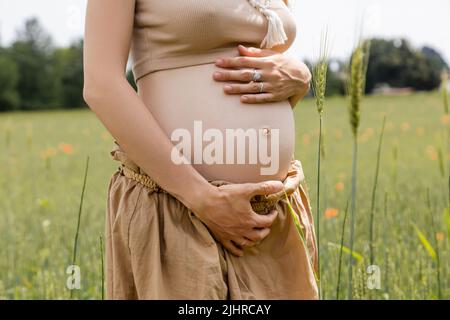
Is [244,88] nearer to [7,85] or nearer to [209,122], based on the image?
[209,122]

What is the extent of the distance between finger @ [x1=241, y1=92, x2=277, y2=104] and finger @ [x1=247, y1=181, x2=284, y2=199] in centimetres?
20

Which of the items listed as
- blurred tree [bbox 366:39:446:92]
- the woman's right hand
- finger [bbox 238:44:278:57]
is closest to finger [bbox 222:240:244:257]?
the woman's right hand

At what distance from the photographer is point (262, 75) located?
1505 mm

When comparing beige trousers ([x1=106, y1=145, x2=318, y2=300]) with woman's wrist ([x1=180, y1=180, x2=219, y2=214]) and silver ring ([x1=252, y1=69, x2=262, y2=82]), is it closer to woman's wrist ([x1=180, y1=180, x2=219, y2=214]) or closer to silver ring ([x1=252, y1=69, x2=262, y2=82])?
woman's wrist ([x1=180, y1=180, x2=219, y2=214])

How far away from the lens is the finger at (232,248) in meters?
1.48

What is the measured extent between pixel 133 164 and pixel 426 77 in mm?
50258

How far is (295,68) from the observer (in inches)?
62.6

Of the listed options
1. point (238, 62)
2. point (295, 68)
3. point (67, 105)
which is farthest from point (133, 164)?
point (67, 105)

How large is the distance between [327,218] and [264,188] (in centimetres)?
236

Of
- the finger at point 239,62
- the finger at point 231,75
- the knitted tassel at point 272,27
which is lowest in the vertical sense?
the finger at point 231,75

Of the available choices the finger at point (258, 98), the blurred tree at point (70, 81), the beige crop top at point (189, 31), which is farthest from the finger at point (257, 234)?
the blurred tree at point (70, 81)

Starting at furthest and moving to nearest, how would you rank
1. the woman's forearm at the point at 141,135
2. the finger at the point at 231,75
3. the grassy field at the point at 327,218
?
the grassy field at the point at 327,218, the finger at the point at 231,75, the woman's forearm at the point at 141,135

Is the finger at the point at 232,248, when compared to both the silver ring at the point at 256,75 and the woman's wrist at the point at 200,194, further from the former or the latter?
the silver ring at the point at 256,75

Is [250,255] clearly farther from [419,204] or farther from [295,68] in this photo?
[419,204]
